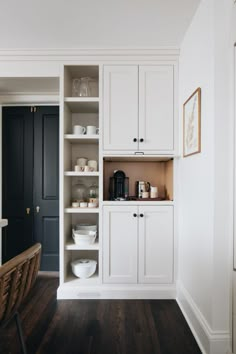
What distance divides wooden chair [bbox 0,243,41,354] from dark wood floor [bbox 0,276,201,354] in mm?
769

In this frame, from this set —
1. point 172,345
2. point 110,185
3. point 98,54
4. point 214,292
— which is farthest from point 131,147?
point 172,345

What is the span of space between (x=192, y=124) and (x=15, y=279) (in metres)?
1.68

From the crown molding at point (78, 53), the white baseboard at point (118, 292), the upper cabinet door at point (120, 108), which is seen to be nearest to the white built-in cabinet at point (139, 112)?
the upper cabinet door at point (120, 108)

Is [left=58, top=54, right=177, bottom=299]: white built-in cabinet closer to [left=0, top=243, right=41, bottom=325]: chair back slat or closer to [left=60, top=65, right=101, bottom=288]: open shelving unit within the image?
[left=60, top=65, right=101, bottom=288]: open shelving unit

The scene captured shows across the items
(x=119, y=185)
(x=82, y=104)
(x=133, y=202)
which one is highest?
(x=82, y=104)

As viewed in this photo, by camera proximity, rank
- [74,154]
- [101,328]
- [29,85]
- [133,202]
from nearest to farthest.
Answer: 1. [101,328]
2. [133,202]
3. [29,85]
4. [74,154]

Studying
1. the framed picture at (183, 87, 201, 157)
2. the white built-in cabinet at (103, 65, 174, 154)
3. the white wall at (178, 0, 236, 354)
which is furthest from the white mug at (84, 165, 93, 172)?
the white wall at (178, 0, 236, 354)

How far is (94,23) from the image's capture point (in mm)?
2180

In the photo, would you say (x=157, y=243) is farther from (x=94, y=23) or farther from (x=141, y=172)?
(x=94, y=23)

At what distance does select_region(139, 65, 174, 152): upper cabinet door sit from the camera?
2.59 meters

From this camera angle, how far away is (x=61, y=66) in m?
2.61

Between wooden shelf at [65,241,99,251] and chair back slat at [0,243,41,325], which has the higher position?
chair back slat at [0,243,41,325]

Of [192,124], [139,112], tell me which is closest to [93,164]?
[139,112]

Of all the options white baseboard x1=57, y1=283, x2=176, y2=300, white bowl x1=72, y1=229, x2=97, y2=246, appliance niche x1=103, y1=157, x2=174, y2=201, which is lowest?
white baseboard x1=57, y1=283, x2=176, y2=300
